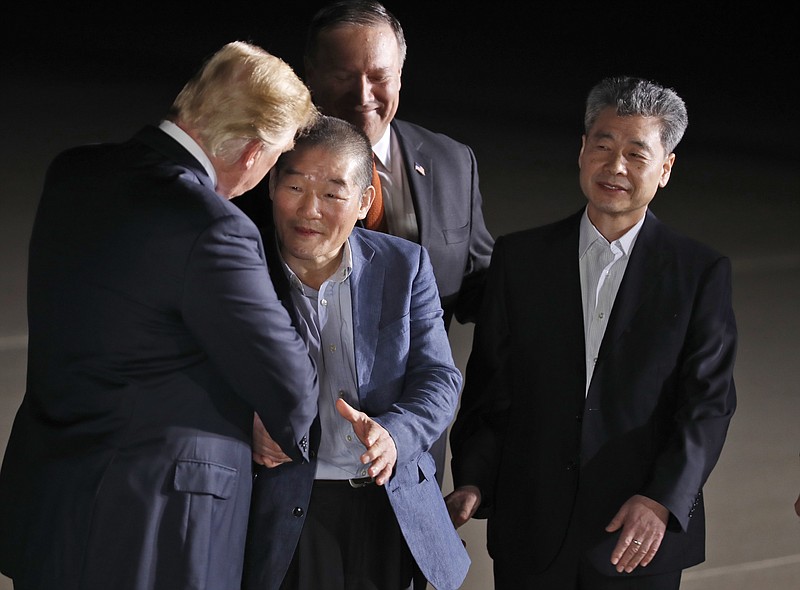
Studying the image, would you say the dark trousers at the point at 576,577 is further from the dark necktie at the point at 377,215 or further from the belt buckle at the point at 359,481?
the dark necktie at the point at 377,215

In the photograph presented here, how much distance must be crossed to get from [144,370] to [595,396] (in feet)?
2.85

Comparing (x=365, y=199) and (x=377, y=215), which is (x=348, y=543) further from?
(x=377, y=215)

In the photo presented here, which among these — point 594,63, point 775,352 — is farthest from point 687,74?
point 775,352

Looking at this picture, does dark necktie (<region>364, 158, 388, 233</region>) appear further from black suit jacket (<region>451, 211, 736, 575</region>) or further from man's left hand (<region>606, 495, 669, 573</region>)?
man's left hand (<region>606, 495, 669, 573</region>)

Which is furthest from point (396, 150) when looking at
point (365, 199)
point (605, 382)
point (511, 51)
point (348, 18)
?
point (511, 51)

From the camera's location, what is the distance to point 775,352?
4.98 meters

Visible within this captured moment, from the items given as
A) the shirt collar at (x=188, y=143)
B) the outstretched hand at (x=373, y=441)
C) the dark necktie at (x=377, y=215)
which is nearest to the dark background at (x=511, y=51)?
the dark necktie at (x=377, y=215)

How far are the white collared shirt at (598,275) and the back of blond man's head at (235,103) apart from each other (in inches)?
28.1

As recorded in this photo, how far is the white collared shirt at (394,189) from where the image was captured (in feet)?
8.67

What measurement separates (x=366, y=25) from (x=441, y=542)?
1.15 metres

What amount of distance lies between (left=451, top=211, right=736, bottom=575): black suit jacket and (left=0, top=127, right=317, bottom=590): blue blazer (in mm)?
540

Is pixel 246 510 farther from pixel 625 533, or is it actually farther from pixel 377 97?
pixel 377 97

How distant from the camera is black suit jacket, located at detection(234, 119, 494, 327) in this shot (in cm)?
264

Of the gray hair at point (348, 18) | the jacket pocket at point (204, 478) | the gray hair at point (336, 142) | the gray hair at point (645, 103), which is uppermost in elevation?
the gray hair at point (348, 18)
